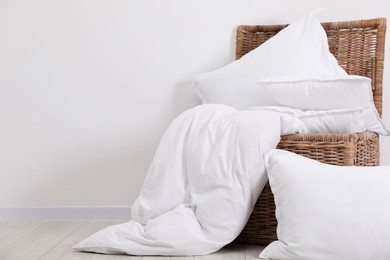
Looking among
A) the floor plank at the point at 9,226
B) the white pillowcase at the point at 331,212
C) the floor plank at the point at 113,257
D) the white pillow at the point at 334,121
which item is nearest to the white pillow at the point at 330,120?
the white pillow at the point at 334,121

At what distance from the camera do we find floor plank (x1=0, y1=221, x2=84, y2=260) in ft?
6.93

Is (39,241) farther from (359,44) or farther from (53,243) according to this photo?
(359,44)

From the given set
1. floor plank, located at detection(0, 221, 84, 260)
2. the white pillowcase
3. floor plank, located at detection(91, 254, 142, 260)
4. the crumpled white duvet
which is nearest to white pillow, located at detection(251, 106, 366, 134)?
the crumpled white duvet

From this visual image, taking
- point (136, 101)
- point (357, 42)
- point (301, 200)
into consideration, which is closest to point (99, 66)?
point (136, 101)

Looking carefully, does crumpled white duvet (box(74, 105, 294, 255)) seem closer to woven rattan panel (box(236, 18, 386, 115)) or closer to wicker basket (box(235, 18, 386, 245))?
wicker basket (box(235, 18, 386, 245))

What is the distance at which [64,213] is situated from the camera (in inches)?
115

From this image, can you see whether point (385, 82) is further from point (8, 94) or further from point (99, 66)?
point (8, 94)

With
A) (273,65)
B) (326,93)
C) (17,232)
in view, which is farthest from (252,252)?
(17,232)

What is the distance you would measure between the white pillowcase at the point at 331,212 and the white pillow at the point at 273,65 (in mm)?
727

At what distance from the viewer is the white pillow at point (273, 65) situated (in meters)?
2.67

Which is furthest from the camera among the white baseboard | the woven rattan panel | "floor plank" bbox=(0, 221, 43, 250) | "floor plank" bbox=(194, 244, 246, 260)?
the white baseboard

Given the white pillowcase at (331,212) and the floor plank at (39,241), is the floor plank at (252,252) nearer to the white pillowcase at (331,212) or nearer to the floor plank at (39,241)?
the white pillowcase at (331,212)

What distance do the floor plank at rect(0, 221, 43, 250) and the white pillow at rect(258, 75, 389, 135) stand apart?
3.79ft

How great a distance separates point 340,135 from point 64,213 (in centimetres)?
144
